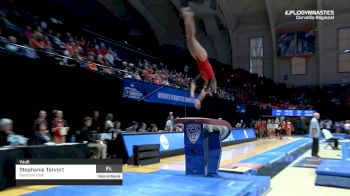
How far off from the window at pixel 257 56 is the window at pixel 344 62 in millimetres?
6790

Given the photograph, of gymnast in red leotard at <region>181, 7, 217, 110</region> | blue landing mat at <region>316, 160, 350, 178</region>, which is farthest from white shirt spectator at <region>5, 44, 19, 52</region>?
blue landing mat at <region>316, 160, 350, 178</region>

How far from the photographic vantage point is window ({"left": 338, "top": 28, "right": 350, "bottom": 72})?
30078mm

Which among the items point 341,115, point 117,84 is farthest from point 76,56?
point 341,115

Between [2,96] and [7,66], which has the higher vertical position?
[7,66]

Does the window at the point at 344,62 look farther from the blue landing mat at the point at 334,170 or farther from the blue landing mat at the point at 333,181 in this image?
the blue landing mat at the point at 333,181

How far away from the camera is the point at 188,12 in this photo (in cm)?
557

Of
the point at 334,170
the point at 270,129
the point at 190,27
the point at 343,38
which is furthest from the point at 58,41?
the point at 343,38

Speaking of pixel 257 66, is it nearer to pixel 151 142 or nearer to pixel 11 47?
pixel 151 142

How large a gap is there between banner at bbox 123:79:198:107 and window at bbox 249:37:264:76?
18575 millimetres

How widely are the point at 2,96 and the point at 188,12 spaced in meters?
6.40

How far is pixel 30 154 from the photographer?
21.6 feet

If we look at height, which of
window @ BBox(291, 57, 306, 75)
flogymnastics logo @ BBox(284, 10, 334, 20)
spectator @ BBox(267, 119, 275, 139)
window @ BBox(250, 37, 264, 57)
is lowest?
spectator @ BBox(267, 119, 275, 139)

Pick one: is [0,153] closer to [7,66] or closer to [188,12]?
[7,66]

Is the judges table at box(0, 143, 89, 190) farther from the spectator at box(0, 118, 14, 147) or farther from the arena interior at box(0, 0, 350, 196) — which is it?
the spectator at box(0, 118, 14, 147)
